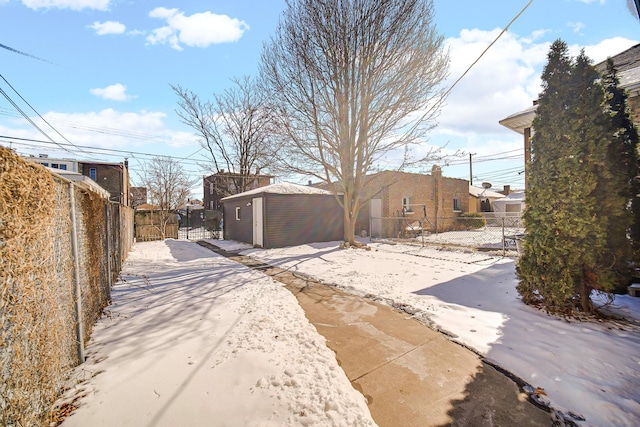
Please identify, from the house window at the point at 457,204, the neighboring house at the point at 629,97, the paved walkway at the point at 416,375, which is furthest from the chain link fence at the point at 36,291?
the house window at the point at 457,204

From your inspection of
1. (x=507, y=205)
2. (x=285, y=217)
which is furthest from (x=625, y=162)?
(x=507, y=205)

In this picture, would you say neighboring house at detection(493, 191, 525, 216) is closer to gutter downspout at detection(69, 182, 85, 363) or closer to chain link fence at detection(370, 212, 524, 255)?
chain link fence at detection(370, 212, 524, 255)

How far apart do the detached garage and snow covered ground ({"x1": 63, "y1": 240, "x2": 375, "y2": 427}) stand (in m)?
7.46

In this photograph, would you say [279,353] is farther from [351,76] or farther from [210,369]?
[351,76]

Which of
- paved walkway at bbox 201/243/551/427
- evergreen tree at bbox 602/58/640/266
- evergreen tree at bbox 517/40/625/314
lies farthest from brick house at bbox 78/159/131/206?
evergreen tree at bbox 602/58/640/266

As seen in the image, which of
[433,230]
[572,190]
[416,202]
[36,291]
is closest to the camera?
[36,291]

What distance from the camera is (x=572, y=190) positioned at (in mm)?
3844

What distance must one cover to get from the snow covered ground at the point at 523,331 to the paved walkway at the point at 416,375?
318mm

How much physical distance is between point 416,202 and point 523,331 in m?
14.7

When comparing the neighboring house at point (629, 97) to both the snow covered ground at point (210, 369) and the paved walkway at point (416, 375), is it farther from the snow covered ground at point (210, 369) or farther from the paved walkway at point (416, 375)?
the snow covered ground at point (210, 369)

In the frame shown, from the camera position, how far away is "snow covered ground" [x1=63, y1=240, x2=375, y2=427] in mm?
2051

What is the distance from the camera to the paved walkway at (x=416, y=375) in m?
2.13

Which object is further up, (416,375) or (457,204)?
(457,204)

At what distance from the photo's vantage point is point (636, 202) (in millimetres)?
4156
